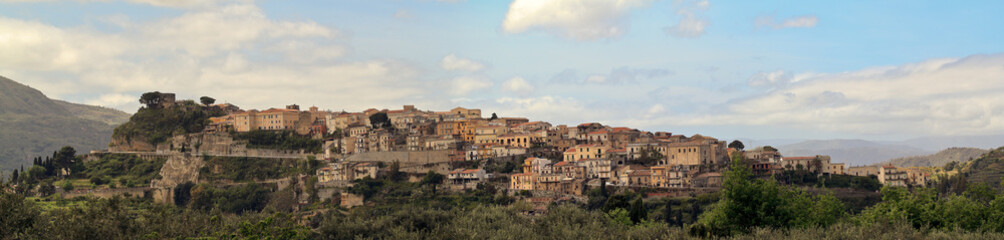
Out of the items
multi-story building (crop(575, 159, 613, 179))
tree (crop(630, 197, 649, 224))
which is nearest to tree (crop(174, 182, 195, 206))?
multi-story building (crop(575, 159, 613, 179))

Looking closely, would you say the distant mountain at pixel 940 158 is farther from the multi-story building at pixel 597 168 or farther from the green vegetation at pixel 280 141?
the green vegetation at pixel 280 141

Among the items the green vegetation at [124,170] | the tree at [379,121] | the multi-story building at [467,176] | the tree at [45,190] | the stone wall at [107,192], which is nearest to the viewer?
the multi-story building at [467,176]

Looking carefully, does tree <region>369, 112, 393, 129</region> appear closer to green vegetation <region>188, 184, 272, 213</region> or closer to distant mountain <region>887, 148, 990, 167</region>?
green vegetation <region>188, 184, 272, 213</region>

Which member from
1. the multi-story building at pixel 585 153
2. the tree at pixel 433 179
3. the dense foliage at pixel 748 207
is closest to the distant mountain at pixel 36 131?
Answer: the tree at pixel 433 179

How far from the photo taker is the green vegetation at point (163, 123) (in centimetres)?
8412

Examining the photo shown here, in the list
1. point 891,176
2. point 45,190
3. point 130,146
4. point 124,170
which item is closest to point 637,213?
point 891,176

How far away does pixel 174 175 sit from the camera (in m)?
78.1

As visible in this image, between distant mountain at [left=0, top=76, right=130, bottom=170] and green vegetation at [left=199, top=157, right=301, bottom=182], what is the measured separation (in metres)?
81.6

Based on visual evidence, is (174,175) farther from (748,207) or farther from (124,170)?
(748,207)

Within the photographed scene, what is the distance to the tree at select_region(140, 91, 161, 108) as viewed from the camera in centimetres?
8844

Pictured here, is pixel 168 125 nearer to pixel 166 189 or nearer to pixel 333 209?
pixel 166 189

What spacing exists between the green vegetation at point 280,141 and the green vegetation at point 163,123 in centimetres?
619

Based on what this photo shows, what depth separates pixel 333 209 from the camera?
204 feet

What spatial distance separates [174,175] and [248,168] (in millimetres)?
6663
